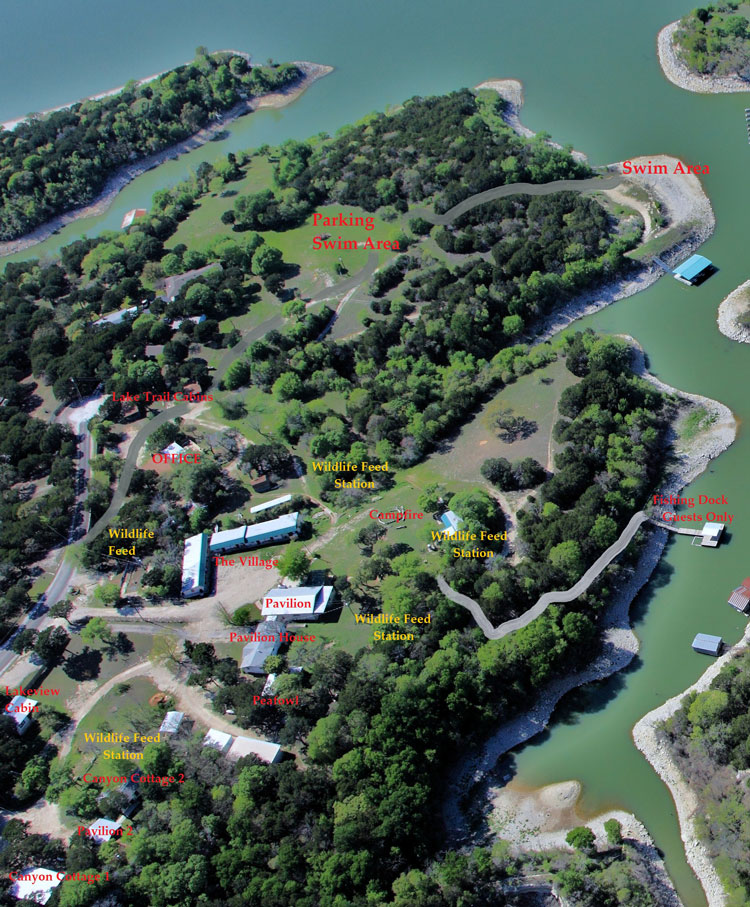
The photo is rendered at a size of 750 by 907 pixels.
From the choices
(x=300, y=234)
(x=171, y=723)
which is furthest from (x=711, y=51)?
(x=171, y=723)

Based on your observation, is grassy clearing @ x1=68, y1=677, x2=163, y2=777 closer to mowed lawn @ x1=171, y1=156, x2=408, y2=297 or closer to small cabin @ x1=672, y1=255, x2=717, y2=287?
mowed lawn @ x1=171, y1=156, x2=408, y2=297

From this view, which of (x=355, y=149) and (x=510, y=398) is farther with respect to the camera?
(x=355, y=149)

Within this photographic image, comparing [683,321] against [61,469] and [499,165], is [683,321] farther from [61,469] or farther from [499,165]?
[61,469]

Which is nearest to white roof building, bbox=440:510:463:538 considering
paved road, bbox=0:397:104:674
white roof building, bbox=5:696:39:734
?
paved road, bbox=0:397:104:674

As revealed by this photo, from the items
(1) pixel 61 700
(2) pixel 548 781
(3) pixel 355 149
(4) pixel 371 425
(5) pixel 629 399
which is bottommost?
(1) pixel 61 700

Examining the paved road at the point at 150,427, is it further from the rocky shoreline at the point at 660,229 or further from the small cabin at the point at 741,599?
the small cabin at the point at 741,599

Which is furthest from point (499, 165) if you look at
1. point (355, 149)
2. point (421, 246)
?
point (355, 149)
